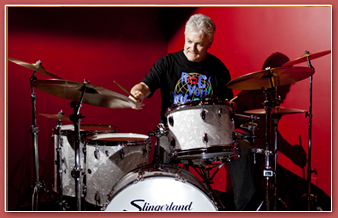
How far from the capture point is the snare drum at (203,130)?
1.39m

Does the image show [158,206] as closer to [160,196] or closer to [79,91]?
[160,196]

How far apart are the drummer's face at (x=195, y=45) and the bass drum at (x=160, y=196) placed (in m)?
1.11

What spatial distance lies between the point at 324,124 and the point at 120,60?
2223mm

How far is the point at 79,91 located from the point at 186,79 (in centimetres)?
91

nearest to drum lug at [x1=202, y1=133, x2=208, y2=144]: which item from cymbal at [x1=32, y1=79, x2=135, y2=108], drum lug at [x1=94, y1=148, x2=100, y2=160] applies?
cymbal at [x1=32, y1=79, x2=135, y2=108]

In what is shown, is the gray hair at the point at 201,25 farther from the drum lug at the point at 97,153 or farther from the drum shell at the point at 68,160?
the drum shell at the point at 68,160

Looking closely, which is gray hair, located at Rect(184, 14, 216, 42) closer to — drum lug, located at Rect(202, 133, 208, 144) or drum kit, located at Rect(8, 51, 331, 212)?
drum kit, located at Rect(8, 51, 331, 212)

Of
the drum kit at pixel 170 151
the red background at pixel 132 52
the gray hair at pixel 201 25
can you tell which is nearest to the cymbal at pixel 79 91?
the drum kit at pixel 170 151

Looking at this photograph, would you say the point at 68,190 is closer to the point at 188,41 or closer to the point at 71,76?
the point at 71,76

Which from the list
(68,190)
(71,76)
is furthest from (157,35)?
(68,190)

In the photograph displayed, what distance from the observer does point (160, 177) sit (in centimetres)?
127

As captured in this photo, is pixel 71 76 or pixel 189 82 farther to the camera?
pixel 71 76

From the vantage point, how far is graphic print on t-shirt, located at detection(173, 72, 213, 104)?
1.94m

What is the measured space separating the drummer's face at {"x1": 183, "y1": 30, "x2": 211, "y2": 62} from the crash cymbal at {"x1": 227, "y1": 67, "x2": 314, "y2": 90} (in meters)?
0.52
